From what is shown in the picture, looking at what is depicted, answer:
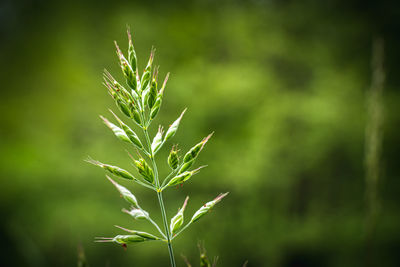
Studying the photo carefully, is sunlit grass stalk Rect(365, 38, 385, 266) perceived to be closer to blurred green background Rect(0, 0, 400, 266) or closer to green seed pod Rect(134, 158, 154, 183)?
green seed pod Rect(134, 158, 154, 183)

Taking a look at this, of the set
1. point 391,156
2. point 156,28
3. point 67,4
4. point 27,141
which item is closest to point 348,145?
point 391,156

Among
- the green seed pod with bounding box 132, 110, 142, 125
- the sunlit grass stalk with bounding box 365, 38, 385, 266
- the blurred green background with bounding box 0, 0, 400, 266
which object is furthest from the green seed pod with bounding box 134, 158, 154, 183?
the blurred green background with bounding box 0, 0, 400, 266

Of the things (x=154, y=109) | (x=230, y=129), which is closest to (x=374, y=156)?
(x=154, y=109)

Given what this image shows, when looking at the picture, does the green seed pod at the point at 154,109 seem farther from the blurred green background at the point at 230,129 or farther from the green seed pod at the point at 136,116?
the blurred green background at the point at 230,129

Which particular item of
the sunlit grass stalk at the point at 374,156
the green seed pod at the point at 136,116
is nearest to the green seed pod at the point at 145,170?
the green seed pod at the point at 136,116

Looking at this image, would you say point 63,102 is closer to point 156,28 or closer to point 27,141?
point 27,141

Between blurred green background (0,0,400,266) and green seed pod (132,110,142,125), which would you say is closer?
green seed pod (132,110,142,125)

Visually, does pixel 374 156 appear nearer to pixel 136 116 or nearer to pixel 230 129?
pixel 136 116

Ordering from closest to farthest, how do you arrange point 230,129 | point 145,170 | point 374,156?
point 145,170 → point 374,156 → point 230,129
